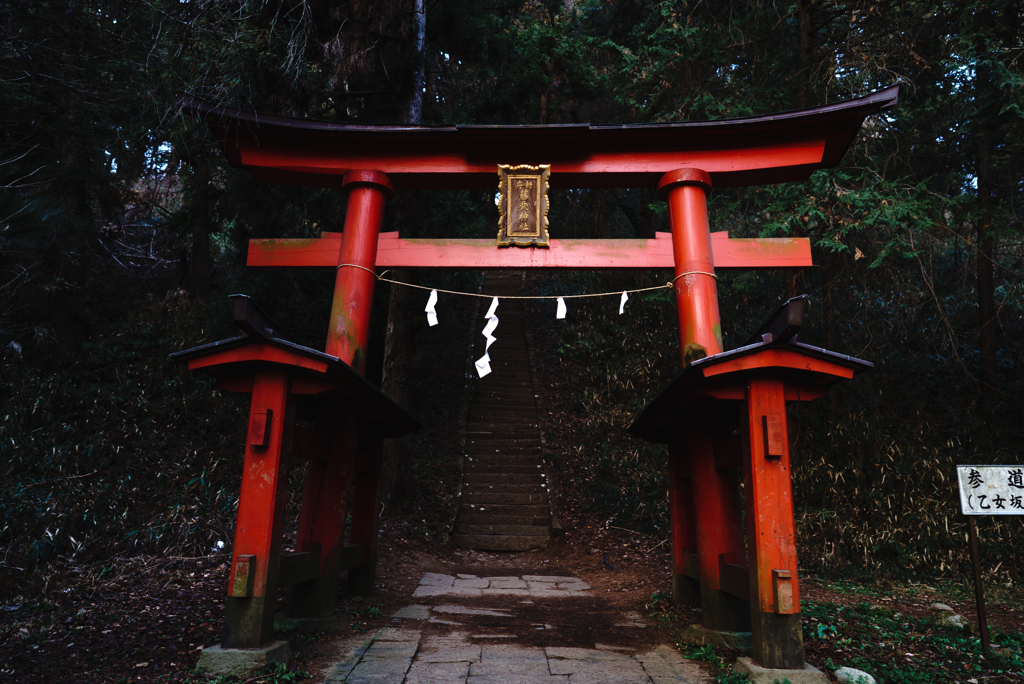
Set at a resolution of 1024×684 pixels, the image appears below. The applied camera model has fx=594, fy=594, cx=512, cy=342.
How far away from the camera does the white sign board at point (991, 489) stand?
15.3 feet

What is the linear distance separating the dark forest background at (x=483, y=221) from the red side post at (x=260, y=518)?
11.0 feet

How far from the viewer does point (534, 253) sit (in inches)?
231

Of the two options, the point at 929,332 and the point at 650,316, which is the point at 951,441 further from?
the point at 650,316

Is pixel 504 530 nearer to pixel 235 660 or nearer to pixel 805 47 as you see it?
pixel 235 660

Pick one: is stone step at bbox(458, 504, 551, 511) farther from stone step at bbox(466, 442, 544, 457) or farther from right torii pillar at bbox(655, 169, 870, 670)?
right torii pillar at bbox(655, 169, 870, 670)

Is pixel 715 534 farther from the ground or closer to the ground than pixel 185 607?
farther from the ground

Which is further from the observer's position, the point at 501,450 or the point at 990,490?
the point at 501,450

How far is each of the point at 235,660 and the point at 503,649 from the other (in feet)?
5.76

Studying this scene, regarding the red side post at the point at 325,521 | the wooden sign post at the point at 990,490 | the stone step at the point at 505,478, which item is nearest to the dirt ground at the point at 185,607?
the red side post at the point at 325,521

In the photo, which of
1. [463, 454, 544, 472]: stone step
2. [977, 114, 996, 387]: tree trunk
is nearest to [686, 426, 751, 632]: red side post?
[977, 114, 996, 387]: tree trunk

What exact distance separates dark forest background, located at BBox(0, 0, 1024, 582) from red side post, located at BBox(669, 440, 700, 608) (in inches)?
115

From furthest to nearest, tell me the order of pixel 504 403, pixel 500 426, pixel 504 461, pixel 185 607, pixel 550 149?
pixel 504 403 < pixel 500 426 < pixel 504 461 < pixel 550 149 < pixel 185 607

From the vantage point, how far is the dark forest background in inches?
287

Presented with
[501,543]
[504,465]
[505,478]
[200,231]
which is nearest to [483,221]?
[504,465]
